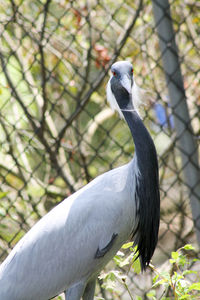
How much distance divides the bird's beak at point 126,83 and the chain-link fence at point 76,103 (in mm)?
416

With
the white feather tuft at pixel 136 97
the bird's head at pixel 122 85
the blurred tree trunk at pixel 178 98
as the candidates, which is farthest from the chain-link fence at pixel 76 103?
the bird's head at pixel 122 85

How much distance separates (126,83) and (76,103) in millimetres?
905

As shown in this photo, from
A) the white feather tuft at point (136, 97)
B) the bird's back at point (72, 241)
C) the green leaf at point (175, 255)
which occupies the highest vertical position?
the white feather tuft at point (136, 97)

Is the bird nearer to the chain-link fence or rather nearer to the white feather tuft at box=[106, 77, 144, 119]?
the white feather tuft at box=[106, 77, 144, 119]

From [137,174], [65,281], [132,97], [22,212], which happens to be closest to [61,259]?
[65,281]

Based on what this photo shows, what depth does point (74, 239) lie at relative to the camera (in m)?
1.62

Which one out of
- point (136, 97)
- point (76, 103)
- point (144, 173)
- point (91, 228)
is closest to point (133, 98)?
point (136, 97)

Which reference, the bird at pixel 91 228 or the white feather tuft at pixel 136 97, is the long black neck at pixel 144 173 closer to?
the bird at pixel 91 228

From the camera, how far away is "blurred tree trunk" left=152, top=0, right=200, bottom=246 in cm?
200

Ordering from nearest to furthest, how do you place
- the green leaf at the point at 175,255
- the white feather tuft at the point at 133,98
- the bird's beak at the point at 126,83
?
the green leaf at the point at 175,255 < the bird's beak at the point at 126,83 < the white feather tuft at the point at 133,98

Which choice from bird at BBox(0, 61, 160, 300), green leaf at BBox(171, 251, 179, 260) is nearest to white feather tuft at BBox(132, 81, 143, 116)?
bird at BBox(0, 61, 160, 300)

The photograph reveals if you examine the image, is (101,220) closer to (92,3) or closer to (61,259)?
(61,259)

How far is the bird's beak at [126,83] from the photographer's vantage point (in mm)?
1581

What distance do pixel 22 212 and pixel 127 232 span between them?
37.7 inches
